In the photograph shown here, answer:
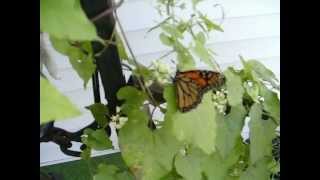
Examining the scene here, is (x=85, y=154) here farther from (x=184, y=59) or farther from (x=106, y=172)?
(x=184, y=59)

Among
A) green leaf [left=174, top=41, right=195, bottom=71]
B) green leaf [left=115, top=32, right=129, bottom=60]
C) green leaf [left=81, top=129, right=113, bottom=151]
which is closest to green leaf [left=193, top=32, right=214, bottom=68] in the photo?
green leaf [left=174, top=41, right=195, bottom=71]

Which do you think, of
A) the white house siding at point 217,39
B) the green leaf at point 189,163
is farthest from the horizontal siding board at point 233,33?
the green leaf at point 189,163

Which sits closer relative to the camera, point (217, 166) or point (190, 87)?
point (190, 87)

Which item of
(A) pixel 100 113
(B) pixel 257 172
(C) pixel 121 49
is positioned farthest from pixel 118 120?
(B) pixel 257 172

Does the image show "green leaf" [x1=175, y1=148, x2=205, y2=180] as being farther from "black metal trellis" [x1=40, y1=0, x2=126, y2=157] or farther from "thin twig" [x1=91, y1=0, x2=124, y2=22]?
"thin twig" [x1=91, y1=0, x2=124, y2=22]

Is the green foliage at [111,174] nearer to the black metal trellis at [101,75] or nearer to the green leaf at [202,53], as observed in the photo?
the black metal trellis at [101,75]
